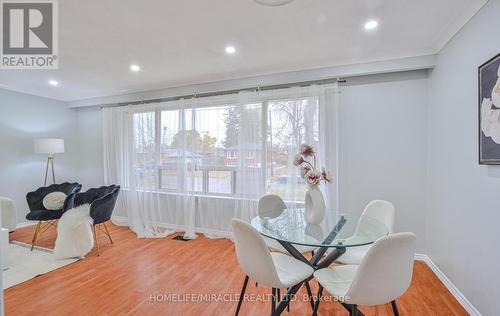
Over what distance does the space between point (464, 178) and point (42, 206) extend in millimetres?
5221

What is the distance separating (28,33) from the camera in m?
2.23

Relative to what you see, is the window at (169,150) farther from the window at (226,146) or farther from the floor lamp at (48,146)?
the floor lamp at (48,146)

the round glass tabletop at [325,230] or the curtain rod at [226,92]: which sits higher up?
the curtain rod at [226,92]

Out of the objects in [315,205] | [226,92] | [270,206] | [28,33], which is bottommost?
[270,206]

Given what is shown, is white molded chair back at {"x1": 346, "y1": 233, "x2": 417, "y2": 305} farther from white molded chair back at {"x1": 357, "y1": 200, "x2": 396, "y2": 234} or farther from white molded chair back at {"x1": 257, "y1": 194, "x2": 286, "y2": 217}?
white molded chair back at {"x1": 257, "y1": 194, "x2": 286, "y2": 217}

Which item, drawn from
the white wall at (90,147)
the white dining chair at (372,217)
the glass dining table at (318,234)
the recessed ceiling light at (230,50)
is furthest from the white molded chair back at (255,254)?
the white wall at (90,147)

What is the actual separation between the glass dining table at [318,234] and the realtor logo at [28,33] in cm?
251

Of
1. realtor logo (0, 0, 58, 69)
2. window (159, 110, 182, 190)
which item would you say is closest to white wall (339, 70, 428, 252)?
window (159, 110, 182, 190)

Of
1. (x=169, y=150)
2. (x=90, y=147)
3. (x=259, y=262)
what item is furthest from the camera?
(x=90, y=147)

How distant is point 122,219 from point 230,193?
2.27 metres

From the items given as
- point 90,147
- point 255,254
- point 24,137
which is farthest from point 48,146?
point 255,254

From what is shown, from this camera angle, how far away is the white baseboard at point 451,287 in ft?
6.58

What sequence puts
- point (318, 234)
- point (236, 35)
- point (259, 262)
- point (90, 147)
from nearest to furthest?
point (259, 262), point (318, 234), point (236, 35), point (90, 147)

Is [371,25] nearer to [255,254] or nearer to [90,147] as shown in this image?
[255,254]
